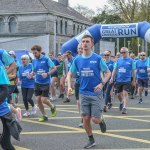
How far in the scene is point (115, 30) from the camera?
2223cm

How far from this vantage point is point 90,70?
305 inches

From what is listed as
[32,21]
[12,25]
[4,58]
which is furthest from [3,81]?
[12,25]

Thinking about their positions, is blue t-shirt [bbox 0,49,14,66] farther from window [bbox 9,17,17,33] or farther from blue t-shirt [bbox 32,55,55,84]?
window [bbox 9,17,17,33]

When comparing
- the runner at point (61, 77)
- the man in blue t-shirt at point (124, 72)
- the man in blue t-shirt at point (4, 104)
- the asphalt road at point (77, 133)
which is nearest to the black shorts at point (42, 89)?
the asphalt road at point (77, 133)

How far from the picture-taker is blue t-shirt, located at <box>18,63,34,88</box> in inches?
475

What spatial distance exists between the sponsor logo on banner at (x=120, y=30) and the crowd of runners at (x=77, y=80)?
3731mm

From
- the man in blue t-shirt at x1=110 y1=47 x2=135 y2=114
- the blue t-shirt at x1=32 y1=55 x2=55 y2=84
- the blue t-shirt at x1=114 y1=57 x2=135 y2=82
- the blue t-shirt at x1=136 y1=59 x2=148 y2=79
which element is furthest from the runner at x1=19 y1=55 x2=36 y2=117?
the blue t-shirt at x1=136 y1=59 x2=148 y2=79

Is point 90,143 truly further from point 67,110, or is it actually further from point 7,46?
point 7,46

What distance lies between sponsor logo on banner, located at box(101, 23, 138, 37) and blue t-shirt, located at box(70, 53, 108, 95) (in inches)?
567

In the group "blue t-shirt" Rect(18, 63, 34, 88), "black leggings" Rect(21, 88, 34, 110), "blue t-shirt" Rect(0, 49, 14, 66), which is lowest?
"black leggings" Rect(21, 88, 34, 110)

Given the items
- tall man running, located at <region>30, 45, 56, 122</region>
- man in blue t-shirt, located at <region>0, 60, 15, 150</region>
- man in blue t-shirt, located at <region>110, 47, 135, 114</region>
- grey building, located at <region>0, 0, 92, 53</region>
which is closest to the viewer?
man in blue t-shirt, located at <region>0, 60, 15, 150</region>

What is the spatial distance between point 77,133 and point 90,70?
199 centimetres

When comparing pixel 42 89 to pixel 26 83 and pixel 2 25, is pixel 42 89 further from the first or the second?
pixel 2 25

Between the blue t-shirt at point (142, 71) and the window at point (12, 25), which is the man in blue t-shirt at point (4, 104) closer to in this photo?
the blue t-shirt at point (142, 71)
